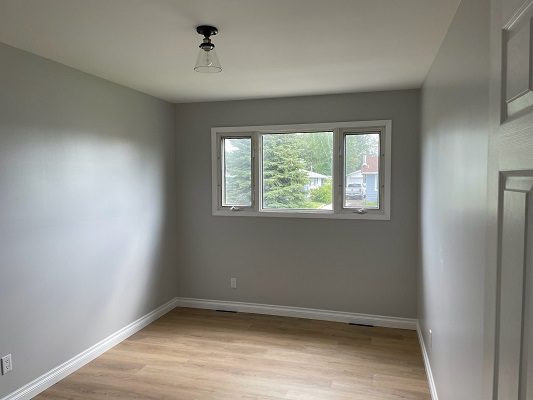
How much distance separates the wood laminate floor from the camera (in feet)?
8.84

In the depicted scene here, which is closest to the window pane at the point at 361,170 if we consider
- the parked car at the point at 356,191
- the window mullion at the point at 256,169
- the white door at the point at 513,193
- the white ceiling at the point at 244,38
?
the parked car at the point at 356,191

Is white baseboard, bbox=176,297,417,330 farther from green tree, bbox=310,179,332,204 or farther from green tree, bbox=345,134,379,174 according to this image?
green tree, bbox=345,134,379,174

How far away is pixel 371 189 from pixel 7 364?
3313mm

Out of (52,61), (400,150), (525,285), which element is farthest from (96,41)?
(400,150)

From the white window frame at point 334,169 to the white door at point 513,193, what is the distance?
296cm

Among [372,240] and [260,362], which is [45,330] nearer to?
[260,362]

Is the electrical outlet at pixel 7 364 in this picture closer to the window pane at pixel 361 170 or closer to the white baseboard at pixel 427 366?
the white baseboard at pixel 427 366

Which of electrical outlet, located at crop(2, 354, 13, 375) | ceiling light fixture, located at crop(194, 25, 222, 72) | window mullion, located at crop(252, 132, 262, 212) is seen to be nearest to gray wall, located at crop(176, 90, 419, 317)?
window mullion, located at crop(252, 132, 262, 212)

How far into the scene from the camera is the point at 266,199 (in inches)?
167

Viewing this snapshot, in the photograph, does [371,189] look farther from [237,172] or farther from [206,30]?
[206,30]

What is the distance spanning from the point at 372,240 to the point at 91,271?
2.65m

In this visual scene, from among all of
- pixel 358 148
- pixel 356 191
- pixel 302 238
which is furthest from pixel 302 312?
pixel 358 148

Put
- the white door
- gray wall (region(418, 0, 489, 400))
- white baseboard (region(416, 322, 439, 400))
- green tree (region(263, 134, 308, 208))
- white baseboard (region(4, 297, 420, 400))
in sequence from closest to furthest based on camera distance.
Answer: the white door, gray wall (region(418, 0, 489, 400)), white baseboard (region(416, 322, 439, 400)), white baseboard (region(4, 297, 420, 400)), green tree (region(263, 134, 308, 208))

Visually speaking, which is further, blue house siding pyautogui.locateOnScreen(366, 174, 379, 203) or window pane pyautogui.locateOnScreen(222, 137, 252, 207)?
window pane pyautogui.locateOnScreen(222, 137, 252, 207)
